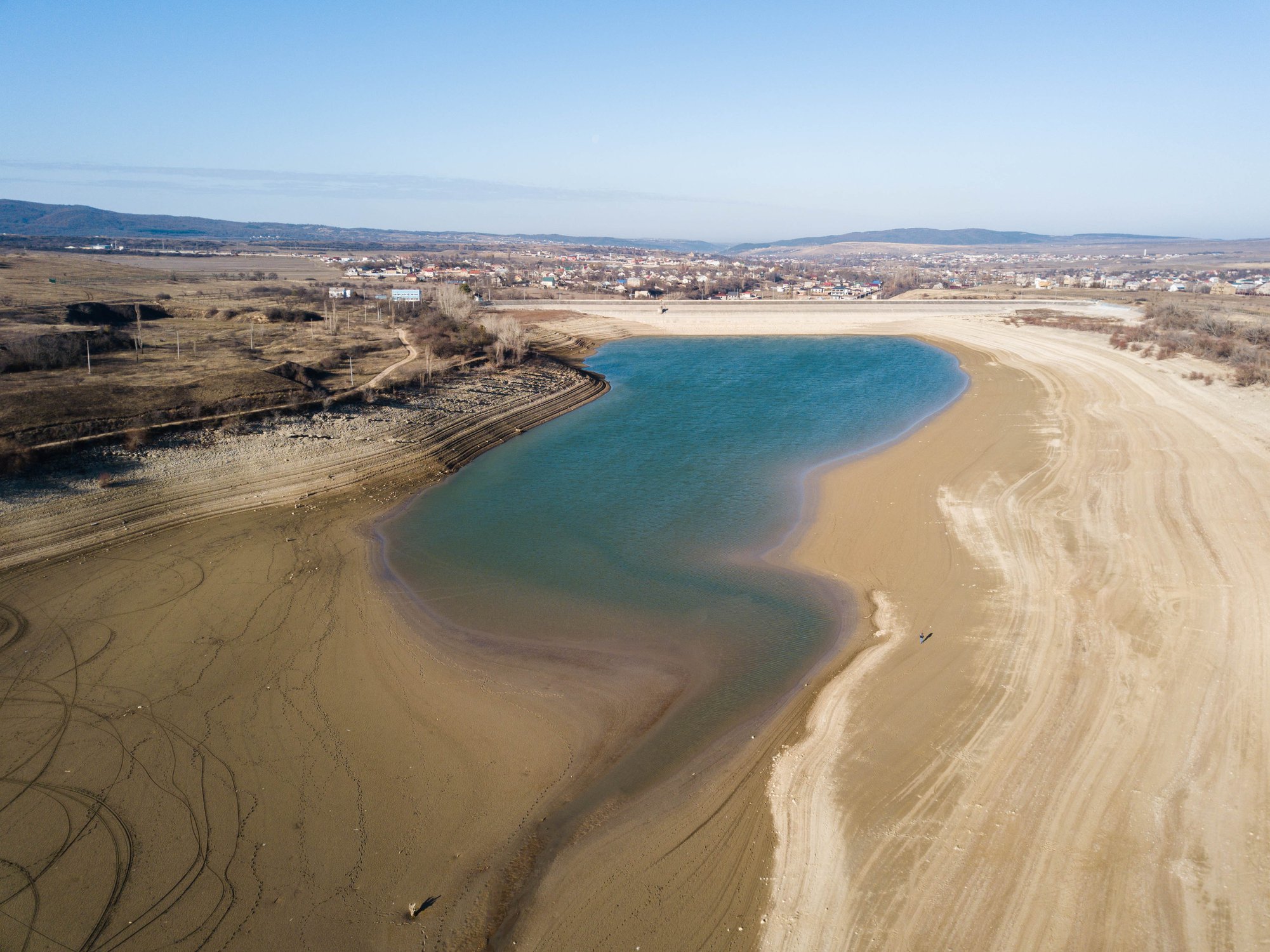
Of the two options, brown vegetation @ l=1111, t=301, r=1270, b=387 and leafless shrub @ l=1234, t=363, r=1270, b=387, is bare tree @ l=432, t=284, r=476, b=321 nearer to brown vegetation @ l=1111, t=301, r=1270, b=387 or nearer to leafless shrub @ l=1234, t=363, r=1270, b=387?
brown vegetation @ l=1111, t=301, r=1270, b=387

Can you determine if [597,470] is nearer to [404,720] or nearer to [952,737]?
[404,720]

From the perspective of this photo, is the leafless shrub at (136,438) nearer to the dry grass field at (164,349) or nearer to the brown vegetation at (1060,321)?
the dry grass field at (164,349)

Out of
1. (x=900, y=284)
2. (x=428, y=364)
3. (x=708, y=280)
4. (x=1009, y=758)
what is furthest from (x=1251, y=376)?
(x=900, y=284)

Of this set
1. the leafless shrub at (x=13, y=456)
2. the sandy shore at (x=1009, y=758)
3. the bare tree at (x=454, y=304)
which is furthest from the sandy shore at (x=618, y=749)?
the bare tree at (x=454, y=304)

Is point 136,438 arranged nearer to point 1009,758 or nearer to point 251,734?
point 251,734

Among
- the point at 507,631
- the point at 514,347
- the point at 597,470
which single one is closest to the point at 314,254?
the point at 514,347
